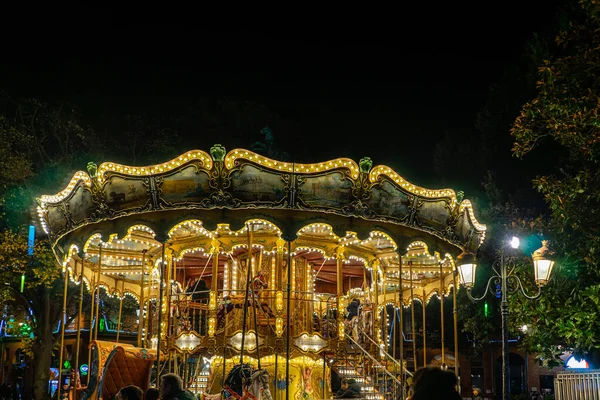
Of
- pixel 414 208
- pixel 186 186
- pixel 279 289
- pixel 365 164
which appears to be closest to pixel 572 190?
pixel 414 208

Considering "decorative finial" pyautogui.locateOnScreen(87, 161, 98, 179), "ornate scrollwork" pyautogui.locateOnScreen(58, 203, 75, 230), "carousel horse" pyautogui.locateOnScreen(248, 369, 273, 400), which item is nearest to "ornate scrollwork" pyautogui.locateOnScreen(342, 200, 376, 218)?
"carousel horse" pyautogui.locateOnScreen(248, 369, 273, 400)

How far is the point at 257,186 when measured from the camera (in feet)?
40.7

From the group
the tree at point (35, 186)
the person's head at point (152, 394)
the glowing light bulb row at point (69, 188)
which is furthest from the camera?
the tree at point (35, 186)

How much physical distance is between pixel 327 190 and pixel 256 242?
3.74 m

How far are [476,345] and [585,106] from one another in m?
27.2

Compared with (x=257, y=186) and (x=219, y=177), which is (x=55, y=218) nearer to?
(x=219, y=177)

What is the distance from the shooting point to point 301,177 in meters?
12.3

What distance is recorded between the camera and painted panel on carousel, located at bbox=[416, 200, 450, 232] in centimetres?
1344

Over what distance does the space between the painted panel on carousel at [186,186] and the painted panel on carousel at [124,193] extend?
420 mm

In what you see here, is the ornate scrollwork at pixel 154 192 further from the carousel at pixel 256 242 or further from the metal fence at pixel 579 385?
the metal fence at pixel 579 385

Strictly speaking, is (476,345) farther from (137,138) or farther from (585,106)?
(585,106)

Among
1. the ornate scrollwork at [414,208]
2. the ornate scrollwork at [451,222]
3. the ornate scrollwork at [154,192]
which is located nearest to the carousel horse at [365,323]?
the ornate scrollwork at [451,222]

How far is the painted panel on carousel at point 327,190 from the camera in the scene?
487 inches

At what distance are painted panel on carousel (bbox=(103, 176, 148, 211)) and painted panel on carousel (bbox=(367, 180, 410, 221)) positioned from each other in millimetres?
4127
